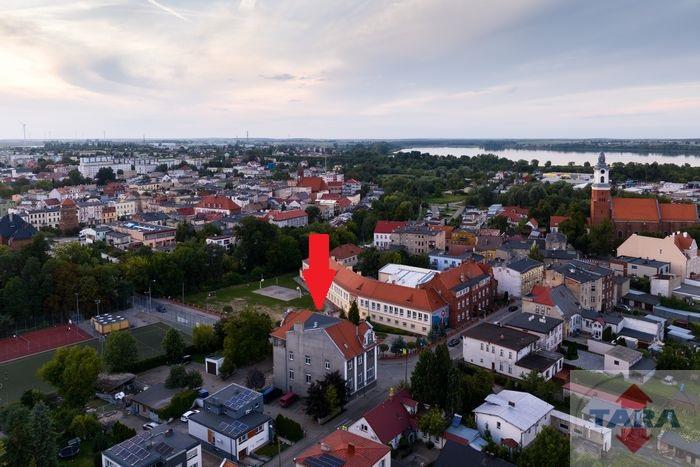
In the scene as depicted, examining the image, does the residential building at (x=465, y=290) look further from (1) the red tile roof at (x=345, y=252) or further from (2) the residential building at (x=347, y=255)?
(1) the red tile roof at (x=345, y=252)

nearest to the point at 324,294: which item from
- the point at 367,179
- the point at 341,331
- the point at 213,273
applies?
the point at 213,273

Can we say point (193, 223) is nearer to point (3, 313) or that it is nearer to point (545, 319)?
point (3, 313)

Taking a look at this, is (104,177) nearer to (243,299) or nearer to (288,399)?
(243,299)

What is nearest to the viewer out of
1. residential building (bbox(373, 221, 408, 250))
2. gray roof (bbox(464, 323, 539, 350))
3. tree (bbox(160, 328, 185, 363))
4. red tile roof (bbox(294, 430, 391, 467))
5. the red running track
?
red tile roof (bbox(294, 430, 391, 467))

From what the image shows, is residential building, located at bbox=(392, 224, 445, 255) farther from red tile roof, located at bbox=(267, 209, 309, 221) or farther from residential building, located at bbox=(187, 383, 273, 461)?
residential building, located at bbox=(187, 383, 273, 461)

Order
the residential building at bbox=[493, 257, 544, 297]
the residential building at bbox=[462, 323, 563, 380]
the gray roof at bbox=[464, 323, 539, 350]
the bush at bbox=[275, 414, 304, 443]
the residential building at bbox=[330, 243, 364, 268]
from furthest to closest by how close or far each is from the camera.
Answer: the residential building at bbox=[330, 243, 364, 268] → the residential building at bbox=[493, 257, 544, 297] → the gray roof at bbox=[464, 323, 539, 350] → the residential building at bbox=[462, 323, 563, 380] → the bush at bbox=[275, 414, 304, 443]

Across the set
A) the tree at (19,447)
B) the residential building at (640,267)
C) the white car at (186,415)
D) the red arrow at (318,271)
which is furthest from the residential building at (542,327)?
the tree at (19,447)

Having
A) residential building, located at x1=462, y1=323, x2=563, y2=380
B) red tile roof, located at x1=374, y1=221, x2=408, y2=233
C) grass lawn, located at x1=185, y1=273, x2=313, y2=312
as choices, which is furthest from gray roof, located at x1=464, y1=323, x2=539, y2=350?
red tile roof, located at x1=374, y1=221, x2=408, y2=233
